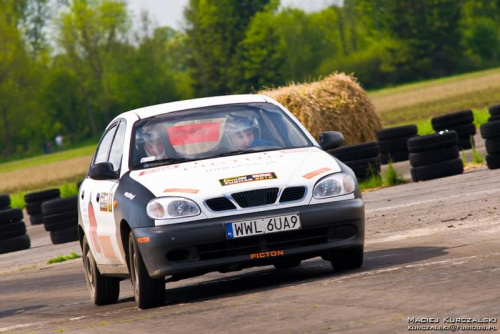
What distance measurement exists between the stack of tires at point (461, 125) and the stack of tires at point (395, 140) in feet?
1.83

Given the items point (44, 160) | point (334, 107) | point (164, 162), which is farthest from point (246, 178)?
point (44, 160)

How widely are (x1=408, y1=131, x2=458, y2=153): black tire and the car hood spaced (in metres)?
9.19

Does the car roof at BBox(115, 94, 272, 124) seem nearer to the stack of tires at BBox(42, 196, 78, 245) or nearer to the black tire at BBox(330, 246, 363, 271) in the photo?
the black tire at BBox(330, 246, 363, 271)

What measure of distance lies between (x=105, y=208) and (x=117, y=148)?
0.73m

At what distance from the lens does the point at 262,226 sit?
9.16 metres

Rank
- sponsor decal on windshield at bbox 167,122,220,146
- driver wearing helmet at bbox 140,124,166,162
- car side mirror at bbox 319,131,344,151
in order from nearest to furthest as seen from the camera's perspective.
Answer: driver wearing helmet at bbox 140,124,166,162 < sponsor decal on windshield at bbox 167,122,220,146 < car side mirror at bbox 319,131,344,151

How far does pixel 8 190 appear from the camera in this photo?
2261 inches

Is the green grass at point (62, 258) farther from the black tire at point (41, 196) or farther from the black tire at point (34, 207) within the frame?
the black tire at point (34, 207)

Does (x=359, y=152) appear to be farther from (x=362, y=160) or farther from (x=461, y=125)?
(x=461, y=125)

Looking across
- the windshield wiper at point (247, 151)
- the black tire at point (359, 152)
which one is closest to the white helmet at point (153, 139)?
the windshield wiper at point (247, 151)

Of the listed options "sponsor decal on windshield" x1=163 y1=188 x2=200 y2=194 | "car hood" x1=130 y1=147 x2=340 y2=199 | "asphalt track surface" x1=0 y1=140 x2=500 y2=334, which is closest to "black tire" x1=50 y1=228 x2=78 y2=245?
"asphalt track surface" x1=0 y1=140 x2=500 y2=334

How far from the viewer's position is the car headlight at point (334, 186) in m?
9.37

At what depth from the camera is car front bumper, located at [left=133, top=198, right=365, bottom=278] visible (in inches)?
358

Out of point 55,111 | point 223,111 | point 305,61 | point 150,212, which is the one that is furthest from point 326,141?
point 305,61
